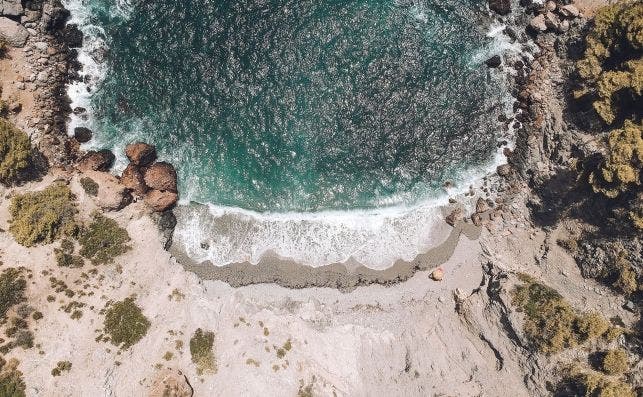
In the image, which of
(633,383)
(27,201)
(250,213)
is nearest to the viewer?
(633,383)

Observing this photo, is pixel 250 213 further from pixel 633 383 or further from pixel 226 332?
pixel 633 383

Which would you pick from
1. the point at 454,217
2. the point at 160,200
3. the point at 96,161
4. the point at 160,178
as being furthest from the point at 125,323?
the point at 454,217

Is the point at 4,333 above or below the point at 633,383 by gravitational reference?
below

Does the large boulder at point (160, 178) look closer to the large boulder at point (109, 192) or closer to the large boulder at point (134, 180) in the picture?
the large boulder at point (134, 180)

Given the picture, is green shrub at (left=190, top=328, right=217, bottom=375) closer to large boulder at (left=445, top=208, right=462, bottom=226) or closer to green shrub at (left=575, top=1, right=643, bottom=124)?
large boulder at (left=445, top=208, right=462, bottom=226)

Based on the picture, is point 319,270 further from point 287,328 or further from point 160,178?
point 160,178

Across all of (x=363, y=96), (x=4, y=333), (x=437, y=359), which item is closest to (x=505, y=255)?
(x=437, y=359)

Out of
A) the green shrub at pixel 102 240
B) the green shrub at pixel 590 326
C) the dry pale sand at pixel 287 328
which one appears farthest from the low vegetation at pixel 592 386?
the green shrub at pixel 102 240
